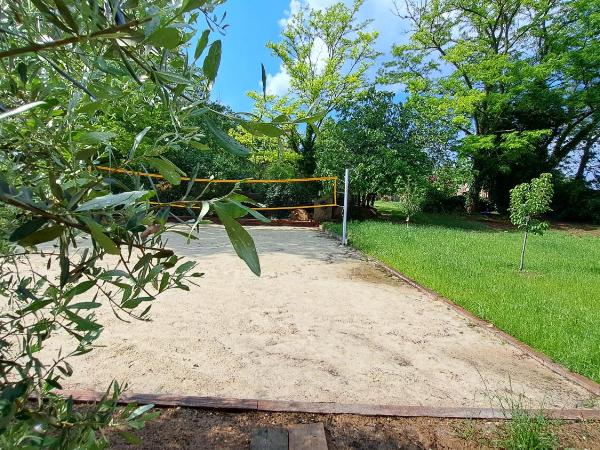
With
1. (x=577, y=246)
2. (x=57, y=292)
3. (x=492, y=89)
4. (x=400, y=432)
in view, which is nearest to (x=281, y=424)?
(x=400, y=432)

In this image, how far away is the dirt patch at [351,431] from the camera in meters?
1.77

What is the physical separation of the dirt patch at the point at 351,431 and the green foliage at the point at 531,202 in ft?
17.3

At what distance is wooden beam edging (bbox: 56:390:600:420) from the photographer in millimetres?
2020

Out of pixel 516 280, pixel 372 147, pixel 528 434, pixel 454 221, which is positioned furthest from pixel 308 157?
pixel 528 434

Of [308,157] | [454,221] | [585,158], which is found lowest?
[454,221]

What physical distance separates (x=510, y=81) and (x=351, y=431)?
18.8m

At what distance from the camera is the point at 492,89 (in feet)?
61.9

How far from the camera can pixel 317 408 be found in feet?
6.70

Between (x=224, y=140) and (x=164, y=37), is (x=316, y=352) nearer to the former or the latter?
(x=224, y=140)

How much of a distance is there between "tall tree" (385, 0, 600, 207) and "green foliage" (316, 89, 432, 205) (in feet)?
12.8

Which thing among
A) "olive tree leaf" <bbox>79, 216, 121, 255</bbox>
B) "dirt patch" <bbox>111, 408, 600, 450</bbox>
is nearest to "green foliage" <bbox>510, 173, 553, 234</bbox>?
"dirt patch" <bbox>111, 408, 600, 450</bbox>

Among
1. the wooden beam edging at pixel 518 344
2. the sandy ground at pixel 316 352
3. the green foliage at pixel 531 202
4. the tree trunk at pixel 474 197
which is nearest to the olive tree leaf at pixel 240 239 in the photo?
the sandy ground at pixel 316 352

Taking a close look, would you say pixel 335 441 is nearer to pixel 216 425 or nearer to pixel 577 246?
pixel 216 425

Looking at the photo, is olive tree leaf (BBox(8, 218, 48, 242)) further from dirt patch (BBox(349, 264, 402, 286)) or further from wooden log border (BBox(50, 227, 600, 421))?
dirt patch (BBox(349, 264, 402, 286))
